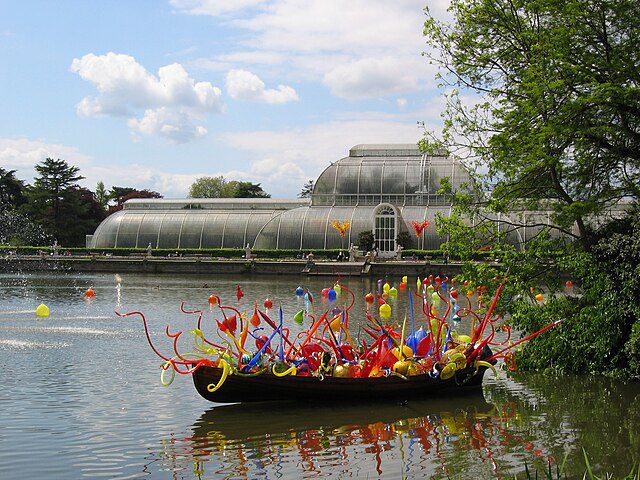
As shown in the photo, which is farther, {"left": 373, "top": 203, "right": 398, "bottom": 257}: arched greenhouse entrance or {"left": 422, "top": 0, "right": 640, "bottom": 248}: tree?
{"left": 373, "top": 203, "right": 398, "bottom": 257}: arched greenhouse entrance

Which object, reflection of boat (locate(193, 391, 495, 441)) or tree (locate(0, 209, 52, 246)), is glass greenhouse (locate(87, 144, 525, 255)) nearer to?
tree (locate(0, 209, 52, 246))

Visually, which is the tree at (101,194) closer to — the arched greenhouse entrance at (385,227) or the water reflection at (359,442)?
the arched greenhouse entrance at (385,227)

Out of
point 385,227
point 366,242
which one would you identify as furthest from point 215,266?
point 385,227

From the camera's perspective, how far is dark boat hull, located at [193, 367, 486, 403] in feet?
54.9

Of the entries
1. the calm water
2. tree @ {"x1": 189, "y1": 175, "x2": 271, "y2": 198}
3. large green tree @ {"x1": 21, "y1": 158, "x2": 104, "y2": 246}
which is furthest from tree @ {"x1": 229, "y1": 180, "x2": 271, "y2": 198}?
the calm water

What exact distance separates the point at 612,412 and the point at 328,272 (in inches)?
1784

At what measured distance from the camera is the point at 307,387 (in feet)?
55.9

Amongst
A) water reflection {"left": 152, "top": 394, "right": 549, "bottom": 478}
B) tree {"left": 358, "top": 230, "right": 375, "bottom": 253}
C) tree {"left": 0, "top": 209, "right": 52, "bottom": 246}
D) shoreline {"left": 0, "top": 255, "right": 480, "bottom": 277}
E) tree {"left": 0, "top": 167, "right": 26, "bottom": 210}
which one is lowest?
water reflection {"left": 152, "top": 394, "right": 549, "bottom": 478}

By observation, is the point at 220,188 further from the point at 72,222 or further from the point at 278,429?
the point at 278,429

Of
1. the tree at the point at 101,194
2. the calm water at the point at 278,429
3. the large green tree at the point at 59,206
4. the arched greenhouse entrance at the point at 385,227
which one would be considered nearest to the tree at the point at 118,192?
→ the tree at the point at 101,194

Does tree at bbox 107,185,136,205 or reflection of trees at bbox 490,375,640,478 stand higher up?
tree at bbox 107,185,136,205

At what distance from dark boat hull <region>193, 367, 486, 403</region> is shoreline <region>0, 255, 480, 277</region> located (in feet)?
135

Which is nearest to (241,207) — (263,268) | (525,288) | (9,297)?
(263,268)

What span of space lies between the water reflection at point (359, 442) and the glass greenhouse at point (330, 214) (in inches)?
2166
